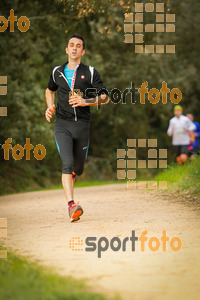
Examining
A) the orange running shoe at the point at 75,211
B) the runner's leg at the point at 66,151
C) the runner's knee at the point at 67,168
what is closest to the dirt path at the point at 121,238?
the orange running shoe at the point at 75,211

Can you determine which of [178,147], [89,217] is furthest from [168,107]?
[89,217]

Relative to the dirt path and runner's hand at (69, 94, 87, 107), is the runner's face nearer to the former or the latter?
runner's hand at (69, 94, 87, 107)

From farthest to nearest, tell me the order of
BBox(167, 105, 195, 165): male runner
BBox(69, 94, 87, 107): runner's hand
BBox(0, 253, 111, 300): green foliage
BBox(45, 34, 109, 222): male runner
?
BBox(167, 105, 195, 165): male runner < BBox(45, 34, 109, 222): male runner < BBox(69, 94, 87, 107): runner's hand < BBox(0, 253, 111, 300): green foliage

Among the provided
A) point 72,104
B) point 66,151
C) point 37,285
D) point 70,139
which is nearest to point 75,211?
point 66,151

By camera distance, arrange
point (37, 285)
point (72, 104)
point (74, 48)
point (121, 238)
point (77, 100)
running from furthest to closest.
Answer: point (74, 48)
point (72, 104)
point (77, 100)
point (121, 238)
point (37, 285)

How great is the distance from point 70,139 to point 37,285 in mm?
3900

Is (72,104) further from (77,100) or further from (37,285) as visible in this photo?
(37,285)

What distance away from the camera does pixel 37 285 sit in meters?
4.33

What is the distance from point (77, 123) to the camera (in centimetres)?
802

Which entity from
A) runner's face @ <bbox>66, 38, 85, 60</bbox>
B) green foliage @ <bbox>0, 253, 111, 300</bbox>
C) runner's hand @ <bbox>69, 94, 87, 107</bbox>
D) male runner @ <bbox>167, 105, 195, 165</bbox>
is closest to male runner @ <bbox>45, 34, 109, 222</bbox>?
runner's face @ <bbox>66, 38, 85, 60</bbox>

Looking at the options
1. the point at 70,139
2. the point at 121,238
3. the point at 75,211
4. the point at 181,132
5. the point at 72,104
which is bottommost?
the point at 121,238

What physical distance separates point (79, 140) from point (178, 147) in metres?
8.98

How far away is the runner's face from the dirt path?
7.65 ft

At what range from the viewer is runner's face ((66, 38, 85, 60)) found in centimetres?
798
